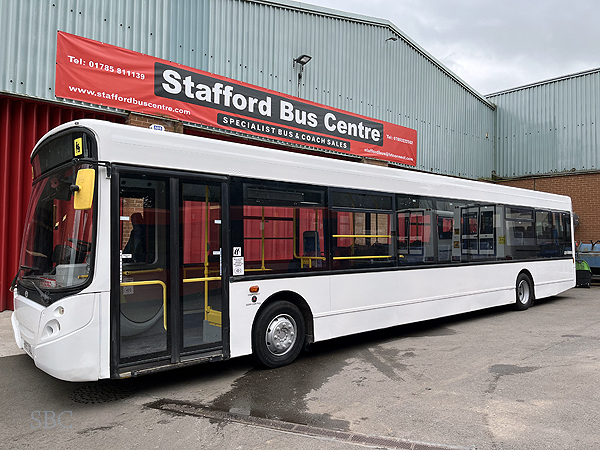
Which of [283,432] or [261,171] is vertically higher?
[261,171]

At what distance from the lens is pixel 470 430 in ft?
13.4

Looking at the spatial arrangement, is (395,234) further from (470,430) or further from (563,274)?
(563,274)

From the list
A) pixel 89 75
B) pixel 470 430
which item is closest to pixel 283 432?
pixel 470 430

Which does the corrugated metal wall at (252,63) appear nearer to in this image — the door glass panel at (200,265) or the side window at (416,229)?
the door glass panel at (200,265)

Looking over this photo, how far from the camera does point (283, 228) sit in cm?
629

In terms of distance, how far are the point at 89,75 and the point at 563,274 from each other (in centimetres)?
1256

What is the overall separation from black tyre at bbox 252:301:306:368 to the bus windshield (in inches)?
88.5

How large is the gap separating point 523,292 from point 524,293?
0.06 metres

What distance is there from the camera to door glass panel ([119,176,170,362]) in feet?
15.8

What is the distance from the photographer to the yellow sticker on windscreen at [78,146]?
4.82 meters

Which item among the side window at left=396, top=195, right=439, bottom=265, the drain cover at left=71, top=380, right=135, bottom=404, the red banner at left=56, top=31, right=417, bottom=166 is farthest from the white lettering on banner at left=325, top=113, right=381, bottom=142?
the drain cover at left=71, top=380, right=135, bottom=404

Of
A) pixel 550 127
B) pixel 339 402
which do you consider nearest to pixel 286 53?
pixel 339 402

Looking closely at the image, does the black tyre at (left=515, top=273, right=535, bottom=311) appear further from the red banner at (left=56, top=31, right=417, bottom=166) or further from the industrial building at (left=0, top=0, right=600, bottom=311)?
the industrial building at (left=0, top=0, right=600, bottom=311)

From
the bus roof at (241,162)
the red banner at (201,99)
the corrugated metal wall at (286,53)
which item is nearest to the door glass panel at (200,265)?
the bus roof at (241,162)
